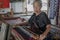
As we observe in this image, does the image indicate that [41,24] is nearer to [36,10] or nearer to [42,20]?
[42,20]

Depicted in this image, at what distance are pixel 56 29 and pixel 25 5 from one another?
2934mm

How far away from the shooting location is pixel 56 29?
1.71 meters

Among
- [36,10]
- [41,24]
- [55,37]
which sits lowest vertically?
[55,37]

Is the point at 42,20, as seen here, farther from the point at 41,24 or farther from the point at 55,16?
the point at 55,16

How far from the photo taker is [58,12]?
2.21 meters

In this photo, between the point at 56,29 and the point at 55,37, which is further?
the point at 56,29

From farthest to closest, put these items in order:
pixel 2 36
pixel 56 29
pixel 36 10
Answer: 1. pixel 56 29
2. pixel 36 10
3. pixel 2 36

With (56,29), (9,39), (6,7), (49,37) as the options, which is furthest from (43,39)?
(6,7)

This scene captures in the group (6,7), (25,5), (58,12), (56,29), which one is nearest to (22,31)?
(56,29)

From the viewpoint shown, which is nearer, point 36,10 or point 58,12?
point 36,10

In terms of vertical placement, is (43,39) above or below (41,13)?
below

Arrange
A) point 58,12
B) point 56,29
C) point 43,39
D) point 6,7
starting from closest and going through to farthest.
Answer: point 43,39
point 56,29
point 58,12
point 6,7

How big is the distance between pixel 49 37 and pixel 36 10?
277 millimetres

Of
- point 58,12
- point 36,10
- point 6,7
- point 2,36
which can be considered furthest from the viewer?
point 6,7
